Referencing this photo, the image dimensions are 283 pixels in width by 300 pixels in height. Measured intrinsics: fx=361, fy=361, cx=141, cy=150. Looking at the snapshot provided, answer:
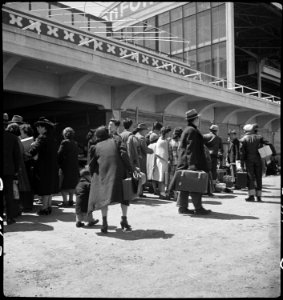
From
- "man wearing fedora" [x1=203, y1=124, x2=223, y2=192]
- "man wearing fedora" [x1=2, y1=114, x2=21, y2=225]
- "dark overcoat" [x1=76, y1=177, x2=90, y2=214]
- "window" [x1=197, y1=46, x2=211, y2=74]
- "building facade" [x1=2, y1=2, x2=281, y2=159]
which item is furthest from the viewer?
"window" [x1=197, y1=46, x2=211, y2=74]

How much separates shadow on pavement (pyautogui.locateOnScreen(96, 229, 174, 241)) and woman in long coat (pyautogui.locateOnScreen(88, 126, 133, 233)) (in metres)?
0.16

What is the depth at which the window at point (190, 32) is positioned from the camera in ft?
80.8

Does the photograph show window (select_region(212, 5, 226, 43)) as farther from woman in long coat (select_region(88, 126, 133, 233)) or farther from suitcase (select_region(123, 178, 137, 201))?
suitcase (select_region(123, 178, 137, 201))

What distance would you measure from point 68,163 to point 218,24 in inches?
808

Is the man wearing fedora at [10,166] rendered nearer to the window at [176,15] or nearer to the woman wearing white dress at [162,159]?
the woman wearing white dress at [162,159]

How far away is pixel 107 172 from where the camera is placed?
4.78 meters

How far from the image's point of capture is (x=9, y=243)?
4477mm

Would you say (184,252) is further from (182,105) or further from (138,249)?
(182,105)

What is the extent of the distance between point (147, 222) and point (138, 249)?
4.95 feet

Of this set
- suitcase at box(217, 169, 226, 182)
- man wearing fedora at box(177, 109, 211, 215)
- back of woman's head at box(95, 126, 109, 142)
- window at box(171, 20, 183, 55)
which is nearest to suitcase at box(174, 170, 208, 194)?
man wearing fedora at box(177, 109, 211, 215)

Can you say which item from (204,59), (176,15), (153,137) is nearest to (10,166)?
(153,137)

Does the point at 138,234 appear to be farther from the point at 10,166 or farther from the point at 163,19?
the point at 163,19

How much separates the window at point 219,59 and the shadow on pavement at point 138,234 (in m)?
21.9

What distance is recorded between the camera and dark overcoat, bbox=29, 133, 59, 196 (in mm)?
6203
